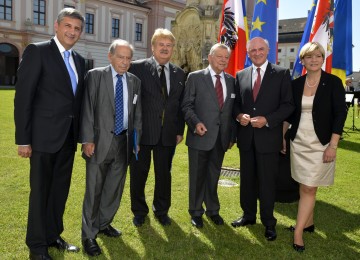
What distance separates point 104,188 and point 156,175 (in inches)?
33.5

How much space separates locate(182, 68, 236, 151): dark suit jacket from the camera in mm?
4734

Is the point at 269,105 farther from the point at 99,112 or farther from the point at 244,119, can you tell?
the point at 99,112

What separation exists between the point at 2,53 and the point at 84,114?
36.8 m

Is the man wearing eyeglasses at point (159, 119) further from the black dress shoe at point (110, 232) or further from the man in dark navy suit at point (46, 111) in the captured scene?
the man in dark navy suit at point (46, 111)

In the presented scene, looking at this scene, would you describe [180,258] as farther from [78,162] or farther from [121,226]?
[78,162]

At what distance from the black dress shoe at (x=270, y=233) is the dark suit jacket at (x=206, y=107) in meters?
1.27

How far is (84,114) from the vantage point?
3902 mm

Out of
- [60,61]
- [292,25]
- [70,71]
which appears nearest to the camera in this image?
[60,61]

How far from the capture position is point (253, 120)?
440 centimetres

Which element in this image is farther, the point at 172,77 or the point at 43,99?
the point at 172,77

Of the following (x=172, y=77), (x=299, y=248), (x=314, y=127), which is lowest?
(x=299, y=248)

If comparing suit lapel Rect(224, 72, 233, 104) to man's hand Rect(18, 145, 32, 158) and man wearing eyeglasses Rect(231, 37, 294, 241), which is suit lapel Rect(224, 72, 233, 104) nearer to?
man wearing eyeglasses Rect(231, 37, 294, 241)

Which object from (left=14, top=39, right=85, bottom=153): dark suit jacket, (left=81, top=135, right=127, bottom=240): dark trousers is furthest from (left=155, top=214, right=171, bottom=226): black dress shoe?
(left=14, top=39, right=85, bottom=153): dark suit jacket

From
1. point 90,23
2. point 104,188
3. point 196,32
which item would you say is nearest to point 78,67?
point 104,188
